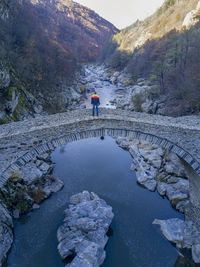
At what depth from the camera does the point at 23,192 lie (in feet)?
38.5

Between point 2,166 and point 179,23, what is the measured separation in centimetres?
4455

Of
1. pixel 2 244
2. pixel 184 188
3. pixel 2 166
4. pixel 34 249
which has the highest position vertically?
pixel 2 166

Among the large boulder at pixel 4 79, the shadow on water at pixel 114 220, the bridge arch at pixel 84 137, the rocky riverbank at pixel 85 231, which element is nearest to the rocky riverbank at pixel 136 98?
the shadow on water at pixel 114 220

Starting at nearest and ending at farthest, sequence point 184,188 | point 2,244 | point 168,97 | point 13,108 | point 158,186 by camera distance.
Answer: point 2,244 < point 184,188 < point 158,186 < point 13,108 < point 168,97

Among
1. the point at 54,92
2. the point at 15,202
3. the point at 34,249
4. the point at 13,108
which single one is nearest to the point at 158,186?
the point at 34,249

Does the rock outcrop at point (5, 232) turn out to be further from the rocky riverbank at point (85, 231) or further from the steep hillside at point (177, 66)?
the steep hillside at point (177, 66)

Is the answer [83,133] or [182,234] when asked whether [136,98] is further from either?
[182,234]

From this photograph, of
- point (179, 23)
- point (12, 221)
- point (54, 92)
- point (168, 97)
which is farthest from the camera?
point (179, 23)

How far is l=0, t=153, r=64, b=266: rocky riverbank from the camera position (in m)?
9.65

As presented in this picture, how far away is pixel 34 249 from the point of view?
381 inches

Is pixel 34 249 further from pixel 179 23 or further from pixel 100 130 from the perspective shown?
pixel 179 23

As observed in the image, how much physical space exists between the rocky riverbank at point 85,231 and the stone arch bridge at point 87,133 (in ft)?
15.5

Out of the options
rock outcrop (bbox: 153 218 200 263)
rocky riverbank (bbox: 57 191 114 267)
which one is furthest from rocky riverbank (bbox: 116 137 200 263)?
rocky riverbank (bbox: 57 191 114 267)

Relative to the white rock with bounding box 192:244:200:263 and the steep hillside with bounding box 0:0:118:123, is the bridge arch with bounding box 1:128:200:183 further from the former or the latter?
the steep hillside with bounding box 0:0:118:123
